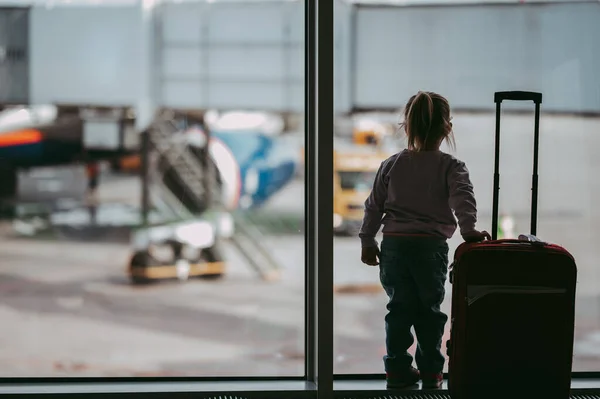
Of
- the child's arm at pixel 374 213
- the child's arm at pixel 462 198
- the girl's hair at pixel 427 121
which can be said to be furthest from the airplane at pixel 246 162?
the child's arm at pixel 462 198

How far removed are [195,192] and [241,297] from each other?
47cm

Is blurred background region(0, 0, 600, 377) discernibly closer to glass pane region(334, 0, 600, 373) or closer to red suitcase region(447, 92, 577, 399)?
glass pane region(334, 0, 600, 373)

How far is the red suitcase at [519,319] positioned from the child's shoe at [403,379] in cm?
27

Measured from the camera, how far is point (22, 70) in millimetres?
2576

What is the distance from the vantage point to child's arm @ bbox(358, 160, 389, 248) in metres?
2.37

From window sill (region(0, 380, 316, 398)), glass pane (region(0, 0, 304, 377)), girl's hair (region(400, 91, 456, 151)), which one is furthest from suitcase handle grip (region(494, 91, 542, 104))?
window sill (region(0, 380, 316, 398))

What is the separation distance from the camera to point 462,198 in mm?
2213

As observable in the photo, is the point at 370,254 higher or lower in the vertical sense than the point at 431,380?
higher

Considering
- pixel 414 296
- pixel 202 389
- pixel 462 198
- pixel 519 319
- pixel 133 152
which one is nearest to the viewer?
pixel 519 319

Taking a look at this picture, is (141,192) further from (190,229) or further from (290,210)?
(290,210)

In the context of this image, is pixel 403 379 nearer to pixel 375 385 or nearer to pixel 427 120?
pixel 375 385

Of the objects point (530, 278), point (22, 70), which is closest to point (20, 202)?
point (22, 70)

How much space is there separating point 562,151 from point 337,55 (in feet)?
3.35

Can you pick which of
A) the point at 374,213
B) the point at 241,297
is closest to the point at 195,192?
the point at 241,297
